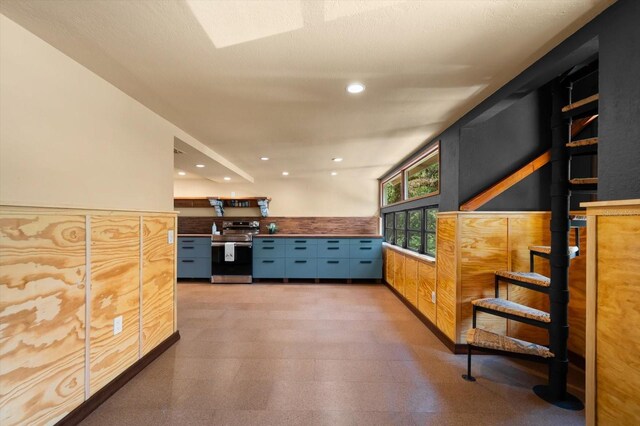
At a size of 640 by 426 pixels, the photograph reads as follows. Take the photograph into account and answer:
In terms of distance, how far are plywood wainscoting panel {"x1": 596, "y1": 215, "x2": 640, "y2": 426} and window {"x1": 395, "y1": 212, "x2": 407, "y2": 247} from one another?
3.38m

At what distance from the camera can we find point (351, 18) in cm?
131

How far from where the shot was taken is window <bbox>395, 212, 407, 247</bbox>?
467 cm

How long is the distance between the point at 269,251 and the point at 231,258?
29.2 inches

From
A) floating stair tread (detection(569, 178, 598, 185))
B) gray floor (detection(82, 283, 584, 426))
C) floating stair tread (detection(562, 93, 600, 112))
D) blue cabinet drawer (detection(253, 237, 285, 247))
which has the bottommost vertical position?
gray floor (detection(82, 283, 584, 426))

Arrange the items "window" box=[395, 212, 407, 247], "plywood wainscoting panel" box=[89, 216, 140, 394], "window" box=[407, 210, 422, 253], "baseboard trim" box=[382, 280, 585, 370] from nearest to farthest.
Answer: "plywood wainscoting panel" box=[89, 216, 140, 394] → "baseboard trim" box=[382, 280, 585, 370] → "window" box=[407, 210, 422, 253] → "window" box=[395, 212, 407, 247]

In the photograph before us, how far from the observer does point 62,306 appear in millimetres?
1574

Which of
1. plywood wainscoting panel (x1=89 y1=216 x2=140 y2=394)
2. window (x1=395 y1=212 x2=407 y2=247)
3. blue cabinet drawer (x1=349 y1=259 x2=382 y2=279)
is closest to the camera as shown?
plywood wainscoting panel (x1=89 y1=216 x2=140 y2=394)

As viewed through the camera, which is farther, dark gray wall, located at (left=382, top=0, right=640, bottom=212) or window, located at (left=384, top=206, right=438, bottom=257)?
window, located at (left=384, top=206, right=438, bottom=257)

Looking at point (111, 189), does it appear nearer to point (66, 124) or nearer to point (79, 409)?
point (66, 124)

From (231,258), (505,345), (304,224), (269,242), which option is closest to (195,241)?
(231,258)

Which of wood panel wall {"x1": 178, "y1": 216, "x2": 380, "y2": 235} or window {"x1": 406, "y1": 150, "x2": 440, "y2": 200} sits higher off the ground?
window {"x1": 406, "y1": 150, "x2": 440, "y2": 200}

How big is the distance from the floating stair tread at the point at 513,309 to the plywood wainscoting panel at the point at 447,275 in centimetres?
25

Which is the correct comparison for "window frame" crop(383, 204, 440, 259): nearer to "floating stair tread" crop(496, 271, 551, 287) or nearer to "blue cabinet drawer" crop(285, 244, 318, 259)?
"floating stair tread" crop(496, 271, 551, 287)

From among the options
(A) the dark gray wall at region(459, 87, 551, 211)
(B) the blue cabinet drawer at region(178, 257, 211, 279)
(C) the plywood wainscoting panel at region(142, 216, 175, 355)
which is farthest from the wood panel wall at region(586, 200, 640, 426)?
(B) the blue cabinet drawer at region(178, 257, 211, 279)
